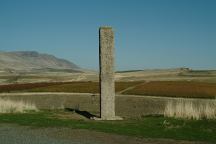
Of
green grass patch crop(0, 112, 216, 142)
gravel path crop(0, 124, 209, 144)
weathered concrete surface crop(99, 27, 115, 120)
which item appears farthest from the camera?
weathered concrete surface crop(99, 27, 115, 120)

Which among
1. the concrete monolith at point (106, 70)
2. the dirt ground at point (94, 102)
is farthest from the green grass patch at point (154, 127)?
the dirt ground at point (94, 102)

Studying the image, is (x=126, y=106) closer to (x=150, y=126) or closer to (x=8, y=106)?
(x=8, y=106)

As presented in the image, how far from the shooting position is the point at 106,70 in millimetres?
23984

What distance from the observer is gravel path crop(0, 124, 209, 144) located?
1515cm

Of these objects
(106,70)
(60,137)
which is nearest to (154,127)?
(60,137)

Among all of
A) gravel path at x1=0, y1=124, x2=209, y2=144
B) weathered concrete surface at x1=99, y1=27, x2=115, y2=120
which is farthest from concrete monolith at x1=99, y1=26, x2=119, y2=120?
gravel path at x1=0, y1=124, x2=209, y2=144

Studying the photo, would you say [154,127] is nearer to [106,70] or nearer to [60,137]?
[60,137]

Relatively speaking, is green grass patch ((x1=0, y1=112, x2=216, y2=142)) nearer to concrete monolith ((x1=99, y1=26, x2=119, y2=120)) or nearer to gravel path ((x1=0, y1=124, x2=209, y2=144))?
gravel path ((x1=0, y1=124, x2=209, y2=144))

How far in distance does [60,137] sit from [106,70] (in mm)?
8188

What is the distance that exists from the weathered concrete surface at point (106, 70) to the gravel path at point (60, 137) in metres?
5.96

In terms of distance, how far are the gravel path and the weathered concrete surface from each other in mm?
5956

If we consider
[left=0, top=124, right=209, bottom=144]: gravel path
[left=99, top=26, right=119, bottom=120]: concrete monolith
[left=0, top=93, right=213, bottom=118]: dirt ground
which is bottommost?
[left=0, top=93, right=213, bottom=118]: dirt ground

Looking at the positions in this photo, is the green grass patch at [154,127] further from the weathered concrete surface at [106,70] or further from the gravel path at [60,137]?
the weathered concrete surface at [106,70]

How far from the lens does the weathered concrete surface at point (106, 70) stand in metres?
24.0
